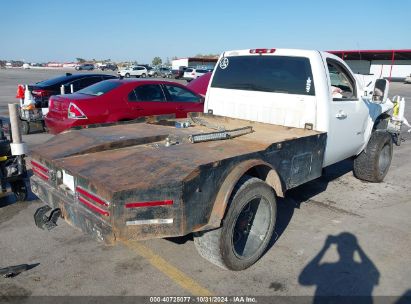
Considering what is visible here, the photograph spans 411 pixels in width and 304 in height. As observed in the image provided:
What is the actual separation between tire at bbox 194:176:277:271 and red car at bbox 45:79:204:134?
14.9 ft

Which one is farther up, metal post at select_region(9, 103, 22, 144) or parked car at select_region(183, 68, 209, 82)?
metal post at select_region(9, 103, 22, 144)

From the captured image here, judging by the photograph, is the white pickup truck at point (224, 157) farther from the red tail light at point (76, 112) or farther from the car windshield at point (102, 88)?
the car windshield at point (102, 88)

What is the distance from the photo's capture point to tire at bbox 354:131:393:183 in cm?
590

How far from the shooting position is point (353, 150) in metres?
5.46

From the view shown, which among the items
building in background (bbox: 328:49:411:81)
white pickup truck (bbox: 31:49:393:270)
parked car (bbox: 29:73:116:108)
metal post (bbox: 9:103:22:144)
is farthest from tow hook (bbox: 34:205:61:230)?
building in background (bbox: 328:49:411:81)

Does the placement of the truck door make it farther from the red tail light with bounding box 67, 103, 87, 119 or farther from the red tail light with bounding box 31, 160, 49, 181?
the red tail light with bounding box 67, 103, 87, 119

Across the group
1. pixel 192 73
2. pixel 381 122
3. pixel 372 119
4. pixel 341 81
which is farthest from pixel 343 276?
pixel 192 73

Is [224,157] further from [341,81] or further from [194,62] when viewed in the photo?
[194,62]

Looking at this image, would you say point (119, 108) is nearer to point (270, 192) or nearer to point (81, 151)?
point (81, 151)

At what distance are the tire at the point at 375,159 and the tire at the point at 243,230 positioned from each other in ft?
10.2

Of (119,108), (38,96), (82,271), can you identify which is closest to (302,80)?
(82,271)

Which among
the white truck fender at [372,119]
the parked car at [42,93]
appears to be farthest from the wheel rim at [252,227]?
the parked car at [42,93]

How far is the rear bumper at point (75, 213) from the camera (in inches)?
104

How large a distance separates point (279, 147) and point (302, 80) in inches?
55.1
